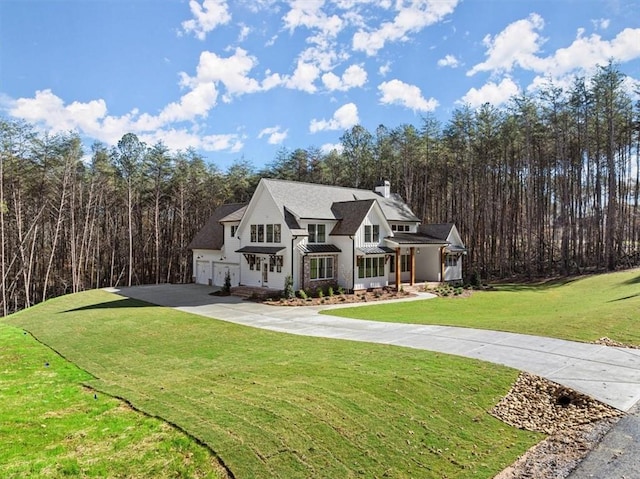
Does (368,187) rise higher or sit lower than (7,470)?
higher

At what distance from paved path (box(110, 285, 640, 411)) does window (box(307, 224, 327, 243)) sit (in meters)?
6.31

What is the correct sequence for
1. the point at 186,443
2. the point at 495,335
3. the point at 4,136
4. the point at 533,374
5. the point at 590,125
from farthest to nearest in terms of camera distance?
the point at 590,125 < the point at 4,136 < the point at 495,335 < the point at 533,374 < the point at 186,443

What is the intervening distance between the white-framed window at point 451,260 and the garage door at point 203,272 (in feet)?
56.3

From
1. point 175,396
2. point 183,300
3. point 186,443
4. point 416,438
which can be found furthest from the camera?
point 183,300

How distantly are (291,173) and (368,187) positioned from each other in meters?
8.30

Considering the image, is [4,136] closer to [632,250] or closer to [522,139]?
[522,139]

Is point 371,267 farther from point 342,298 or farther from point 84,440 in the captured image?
point 84,440

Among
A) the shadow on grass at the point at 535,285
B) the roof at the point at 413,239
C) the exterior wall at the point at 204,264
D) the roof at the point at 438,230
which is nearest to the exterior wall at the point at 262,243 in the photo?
the exterior wall at the point at 204,264

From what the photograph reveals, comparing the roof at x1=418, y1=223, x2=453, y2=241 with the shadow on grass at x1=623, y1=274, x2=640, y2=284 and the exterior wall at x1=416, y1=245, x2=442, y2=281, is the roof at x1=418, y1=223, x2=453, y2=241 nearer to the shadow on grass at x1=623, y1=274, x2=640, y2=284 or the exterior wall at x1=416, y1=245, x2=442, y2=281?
the exterior wall at x1=416, y1=245, x2=442, y2=281

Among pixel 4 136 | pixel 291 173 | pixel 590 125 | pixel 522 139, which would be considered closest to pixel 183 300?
pixel 4 136

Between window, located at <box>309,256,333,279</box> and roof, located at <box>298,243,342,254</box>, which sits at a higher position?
roof, located at <box>298,243,342,254</box>

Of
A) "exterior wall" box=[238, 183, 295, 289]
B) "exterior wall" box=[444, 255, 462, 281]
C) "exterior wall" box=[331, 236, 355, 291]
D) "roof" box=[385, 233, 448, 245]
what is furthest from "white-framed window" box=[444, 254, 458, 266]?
"exterior wall" box=[238, 183, 295, 289]

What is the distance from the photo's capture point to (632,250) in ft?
110

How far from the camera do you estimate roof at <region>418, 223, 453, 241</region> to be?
29.8 meters
